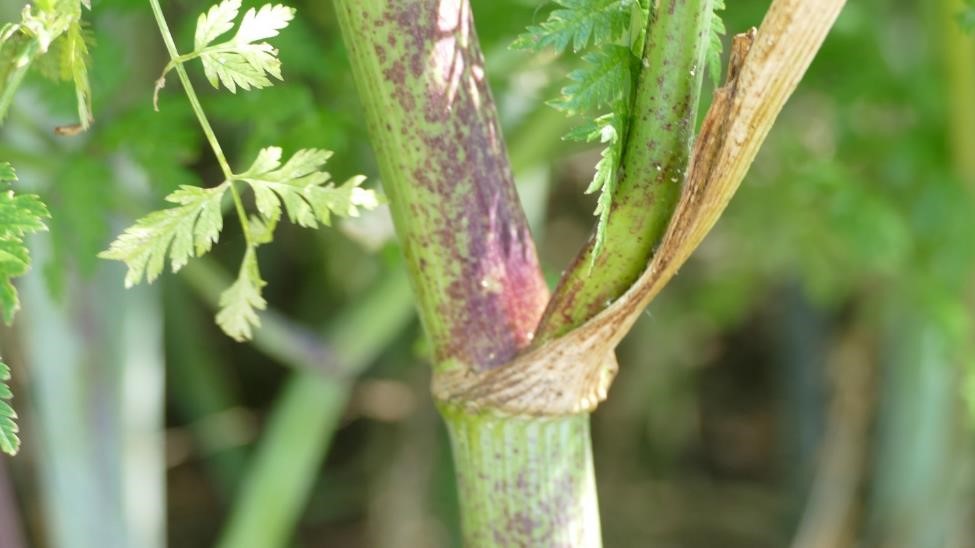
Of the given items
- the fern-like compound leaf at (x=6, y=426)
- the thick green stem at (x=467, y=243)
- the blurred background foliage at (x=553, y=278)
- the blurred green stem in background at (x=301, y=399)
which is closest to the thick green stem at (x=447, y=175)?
the thick green stem at (x=467, y=243)

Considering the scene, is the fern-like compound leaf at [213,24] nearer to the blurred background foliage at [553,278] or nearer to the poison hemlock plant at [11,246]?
the poison hemlock plant at [11,246]

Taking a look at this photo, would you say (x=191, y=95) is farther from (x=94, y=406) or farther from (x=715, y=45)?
(x=94, y=406)

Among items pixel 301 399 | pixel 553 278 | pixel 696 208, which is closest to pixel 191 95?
pixel 696 208

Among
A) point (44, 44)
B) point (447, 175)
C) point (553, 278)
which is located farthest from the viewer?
point (553, 278)

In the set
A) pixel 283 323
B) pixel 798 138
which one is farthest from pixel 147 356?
pixel 798 138

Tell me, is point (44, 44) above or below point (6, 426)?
above

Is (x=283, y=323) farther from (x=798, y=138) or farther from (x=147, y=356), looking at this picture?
(x=798, y=138)
